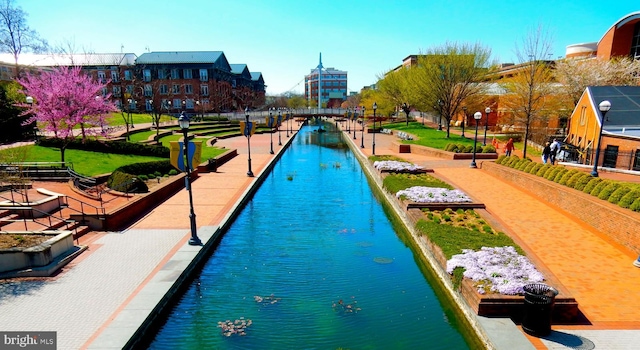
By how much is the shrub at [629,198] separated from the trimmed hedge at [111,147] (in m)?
26.8

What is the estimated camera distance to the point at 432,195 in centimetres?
1702

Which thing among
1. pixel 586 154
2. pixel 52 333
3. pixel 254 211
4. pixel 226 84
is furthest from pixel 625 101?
pixel 226 84

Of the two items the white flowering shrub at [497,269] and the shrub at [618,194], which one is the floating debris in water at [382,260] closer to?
the white flowering shrub at [497,269]

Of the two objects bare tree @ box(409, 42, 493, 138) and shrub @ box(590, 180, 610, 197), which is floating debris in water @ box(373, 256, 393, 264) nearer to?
shrub @ box(590, 180, 610, 197)

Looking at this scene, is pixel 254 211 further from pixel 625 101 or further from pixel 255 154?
pixel 625 101

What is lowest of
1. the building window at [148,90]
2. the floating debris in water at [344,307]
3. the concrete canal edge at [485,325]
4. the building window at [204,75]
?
the floating debris in water at [344,307]

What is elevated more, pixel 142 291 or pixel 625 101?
pixel 625 101

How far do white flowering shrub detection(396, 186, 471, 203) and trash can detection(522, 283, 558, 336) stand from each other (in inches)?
343

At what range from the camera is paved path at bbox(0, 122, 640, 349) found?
786cm

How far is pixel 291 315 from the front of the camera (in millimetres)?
9398

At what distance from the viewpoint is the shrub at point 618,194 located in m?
13.2

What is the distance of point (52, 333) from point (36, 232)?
18.3 feet

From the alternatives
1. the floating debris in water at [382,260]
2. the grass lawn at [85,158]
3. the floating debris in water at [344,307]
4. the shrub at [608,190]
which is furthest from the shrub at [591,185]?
the grass lawn at [85,158]

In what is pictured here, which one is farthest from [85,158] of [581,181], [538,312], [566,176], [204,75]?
[204,75]
